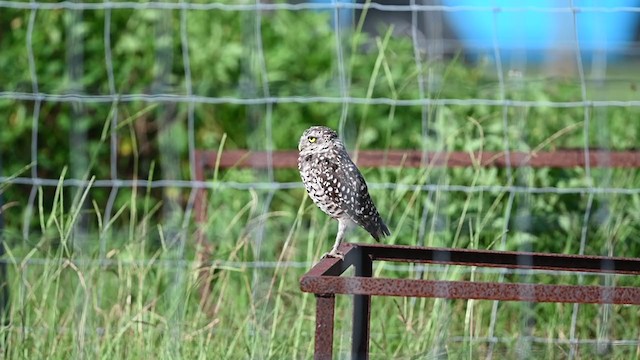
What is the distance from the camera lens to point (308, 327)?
4297 millimetres

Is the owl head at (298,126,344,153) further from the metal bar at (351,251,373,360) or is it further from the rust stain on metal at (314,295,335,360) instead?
the rust stain on metal at (314,295,335,360)

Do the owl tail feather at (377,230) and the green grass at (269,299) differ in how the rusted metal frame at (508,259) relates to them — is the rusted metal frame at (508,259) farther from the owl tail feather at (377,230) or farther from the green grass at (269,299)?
the green grass at (269,299)

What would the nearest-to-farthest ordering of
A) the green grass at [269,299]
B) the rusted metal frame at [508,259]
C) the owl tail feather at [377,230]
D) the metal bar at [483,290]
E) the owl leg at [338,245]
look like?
1. the metal bar at [483,290]
2. the rusted metal frame at [508,259]
3. the owl leg at [338,245]
4. the owl tail feather at [377,230]
5. the green grass at [269,299]

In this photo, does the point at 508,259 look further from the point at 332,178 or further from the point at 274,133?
the point at 274,133

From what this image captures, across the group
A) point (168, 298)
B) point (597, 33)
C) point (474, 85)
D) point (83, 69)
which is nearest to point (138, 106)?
point (83, 69)

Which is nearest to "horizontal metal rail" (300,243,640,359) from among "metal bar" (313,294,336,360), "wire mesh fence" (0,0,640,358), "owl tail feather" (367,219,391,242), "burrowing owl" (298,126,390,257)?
"metal bar" (313,294,336,360)

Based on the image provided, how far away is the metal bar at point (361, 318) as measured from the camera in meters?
3.22

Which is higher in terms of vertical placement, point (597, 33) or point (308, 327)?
point (597, 33)

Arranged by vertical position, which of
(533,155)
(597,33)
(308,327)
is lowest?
(308,327)

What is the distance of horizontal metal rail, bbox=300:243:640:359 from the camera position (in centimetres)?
249

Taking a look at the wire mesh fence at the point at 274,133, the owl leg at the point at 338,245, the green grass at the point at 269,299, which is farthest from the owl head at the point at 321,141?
the wire mesh fence at the point at 274,133

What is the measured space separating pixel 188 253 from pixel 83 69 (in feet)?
6.48

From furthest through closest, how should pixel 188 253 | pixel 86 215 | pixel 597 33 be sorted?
pixel 86 215, pixel 188 253, pixel 597 33

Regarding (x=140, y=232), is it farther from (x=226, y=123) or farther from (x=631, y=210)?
(x=226, y=123)
